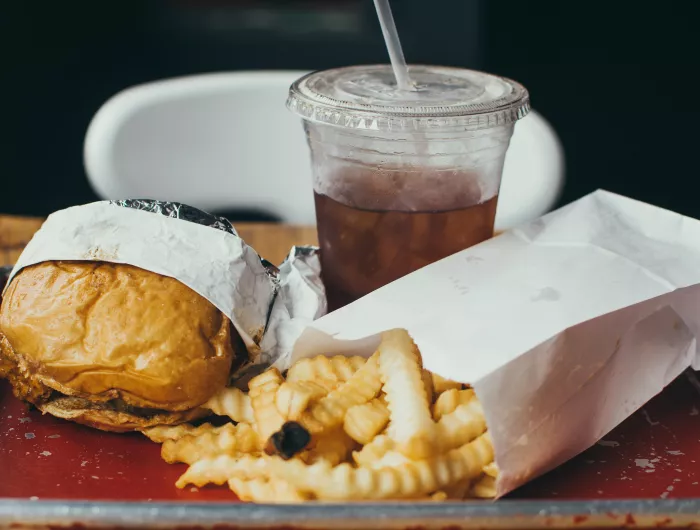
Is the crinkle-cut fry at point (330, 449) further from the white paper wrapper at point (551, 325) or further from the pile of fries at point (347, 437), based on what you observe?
the white paper wrapper at point (551, 325)

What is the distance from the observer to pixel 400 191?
104 centimetres

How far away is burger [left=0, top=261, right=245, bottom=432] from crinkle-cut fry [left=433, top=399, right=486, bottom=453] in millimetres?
254

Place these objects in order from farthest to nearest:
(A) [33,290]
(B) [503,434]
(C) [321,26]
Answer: (C) [321,26]
(A) [33,290]
(B) [503,434]

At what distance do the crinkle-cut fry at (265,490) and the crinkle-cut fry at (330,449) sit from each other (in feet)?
0.16

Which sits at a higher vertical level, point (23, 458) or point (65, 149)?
point (23, 458)

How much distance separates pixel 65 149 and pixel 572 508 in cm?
282

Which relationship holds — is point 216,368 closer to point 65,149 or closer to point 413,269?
point 413,269

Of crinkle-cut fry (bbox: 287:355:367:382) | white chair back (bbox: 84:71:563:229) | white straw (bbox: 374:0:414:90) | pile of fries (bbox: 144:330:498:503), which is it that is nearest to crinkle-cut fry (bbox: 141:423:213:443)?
pile of fries (bbox: 144:330:498:503)

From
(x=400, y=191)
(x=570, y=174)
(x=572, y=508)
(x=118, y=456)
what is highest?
(x=400, y=191)

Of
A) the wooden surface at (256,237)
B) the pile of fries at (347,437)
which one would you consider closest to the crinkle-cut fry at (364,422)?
the pile of fries at (347,437)

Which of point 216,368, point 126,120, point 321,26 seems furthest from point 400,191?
point 321,26

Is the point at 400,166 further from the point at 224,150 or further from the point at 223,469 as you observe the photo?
the point at 224,150

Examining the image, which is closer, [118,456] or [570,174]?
[118,456]

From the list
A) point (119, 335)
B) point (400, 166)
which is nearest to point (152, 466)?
point (119, 335)
